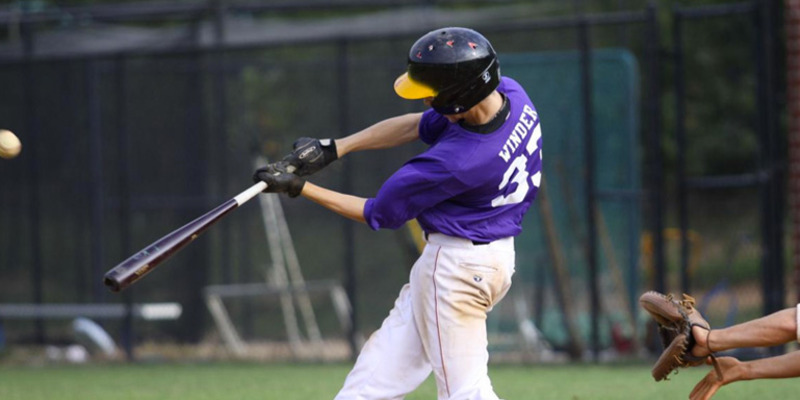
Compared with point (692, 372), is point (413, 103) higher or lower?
higher

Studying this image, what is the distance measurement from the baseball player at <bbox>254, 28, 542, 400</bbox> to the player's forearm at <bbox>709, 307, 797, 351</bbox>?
3.29 feet

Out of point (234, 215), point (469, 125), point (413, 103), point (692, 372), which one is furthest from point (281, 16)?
point (469, 125)

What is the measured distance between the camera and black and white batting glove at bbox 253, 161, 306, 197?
5.12m

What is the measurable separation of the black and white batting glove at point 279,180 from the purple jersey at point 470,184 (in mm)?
316

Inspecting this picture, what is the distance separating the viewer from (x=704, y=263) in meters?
14.7

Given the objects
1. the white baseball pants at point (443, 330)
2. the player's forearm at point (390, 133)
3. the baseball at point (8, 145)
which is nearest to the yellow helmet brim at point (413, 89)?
the player's forearm at point (390, 133)

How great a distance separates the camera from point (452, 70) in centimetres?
502

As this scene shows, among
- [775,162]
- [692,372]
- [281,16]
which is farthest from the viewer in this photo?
[281,16]

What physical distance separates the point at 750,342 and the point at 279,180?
2212 mm

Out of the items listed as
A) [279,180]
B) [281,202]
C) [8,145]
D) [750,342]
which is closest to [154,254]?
[279,180]

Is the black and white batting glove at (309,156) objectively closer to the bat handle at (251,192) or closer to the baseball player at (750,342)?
the bat handle at (251,192)

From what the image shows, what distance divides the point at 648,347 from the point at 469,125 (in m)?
5.76

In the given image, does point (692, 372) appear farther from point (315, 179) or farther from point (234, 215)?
point (234, 215)

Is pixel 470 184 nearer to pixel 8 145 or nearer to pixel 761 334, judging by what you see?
pixel 761 334
